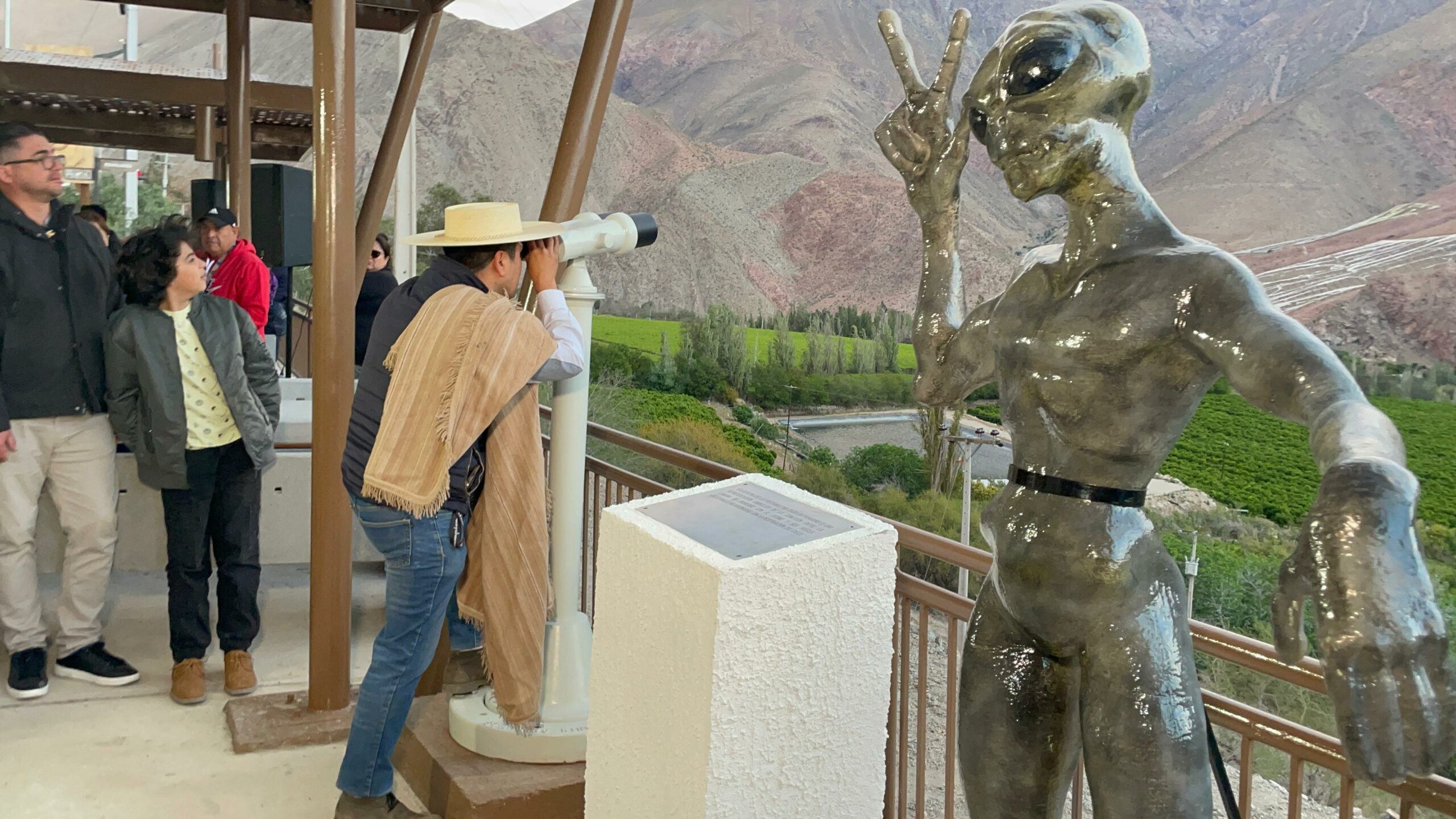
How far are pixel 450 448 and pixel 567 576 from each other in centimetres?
66

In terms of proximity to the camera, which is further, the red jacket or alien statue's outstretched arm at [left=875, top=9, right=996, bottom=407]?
the red jacket

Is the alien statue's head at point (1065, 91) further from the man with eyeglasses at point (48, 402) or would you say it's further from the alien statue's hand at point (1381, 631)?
the man with eyeglasses at point (48, 402)

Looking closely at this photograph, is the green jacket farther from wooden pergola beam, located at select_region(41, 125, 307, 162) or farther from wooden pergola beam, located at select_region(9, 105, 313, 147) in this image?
wooden pergola beam, located at select_region(41, 125, 307, 162)

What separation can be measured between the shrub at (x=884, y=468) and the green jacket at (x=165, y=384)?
214 inches

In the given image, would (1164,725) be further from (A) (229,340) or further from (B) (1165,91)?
(B) (1165,91)

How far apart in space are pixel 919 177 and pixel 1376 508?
0.87 metres

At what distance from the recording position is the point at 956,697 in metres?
2.24

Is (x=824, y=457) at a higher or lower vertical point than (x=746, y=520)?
lower

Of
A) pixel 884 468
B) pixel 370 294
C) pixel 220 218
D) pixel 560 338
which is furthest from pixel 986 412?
pixel 560 338

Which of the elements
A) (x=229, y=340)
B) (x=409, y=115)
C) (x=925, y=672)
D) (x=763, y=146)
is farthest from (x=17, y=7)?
(x=925, y=672)

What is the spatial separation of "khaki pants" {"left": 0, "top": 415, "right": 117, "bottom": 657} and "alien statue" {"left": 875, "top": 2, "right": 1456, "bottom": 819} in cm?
335

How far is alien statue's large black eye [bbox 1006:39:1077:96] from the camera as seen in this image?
123 centimetres

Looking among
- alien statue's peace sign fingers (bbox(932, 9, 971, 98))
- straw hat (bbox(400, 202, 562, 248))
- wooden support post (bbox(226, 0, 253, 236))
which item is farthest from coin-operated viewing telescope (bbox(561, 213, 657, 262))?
wooden support post (bbox(226, 0, 253, 236))

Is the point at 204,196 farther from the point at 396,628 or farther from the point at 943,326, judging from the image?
the point at 943,326
